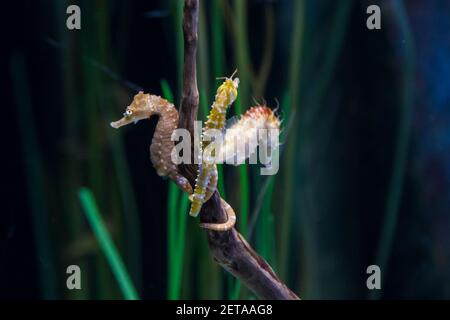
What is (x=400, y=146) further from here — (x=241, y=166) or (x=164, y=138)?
(x=164, y=138)

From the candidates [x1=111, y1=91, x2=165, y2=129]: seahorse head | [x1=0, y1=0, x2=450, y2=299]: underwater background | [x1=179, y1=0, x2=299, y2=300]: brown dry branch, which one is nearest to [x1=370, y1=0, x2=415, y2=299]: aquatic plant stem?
[x1=0, y1=0, x2=450, y2=299]: underwater background

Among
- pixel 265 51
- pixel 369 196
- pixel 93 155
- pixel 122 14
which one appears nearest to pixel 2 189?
pixel 93 155

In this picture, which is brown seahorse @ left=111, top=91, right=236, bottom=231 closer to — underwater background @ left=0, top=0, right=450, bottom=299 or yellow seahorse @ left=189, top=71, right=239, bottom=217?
yellow seahorse @ left=189, top=71, right=239, bottom=217

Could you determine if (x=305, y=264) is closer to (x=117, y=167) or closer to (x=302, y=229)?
(x=302, y=229)

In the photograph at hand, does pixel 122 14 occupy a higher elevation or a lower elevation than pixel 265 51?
higher

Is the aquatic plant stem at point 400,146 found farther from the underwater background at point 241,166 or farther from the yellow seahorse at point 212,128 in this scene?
the yellow seahorse at point 212,128

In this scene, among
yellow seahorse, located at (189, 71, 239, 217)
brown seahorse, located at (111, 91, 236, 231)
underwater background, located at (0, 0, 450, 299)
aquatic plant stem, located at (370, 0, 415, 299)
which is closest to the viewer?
yellow seahorse, located at (189, 71, 239, 217)
